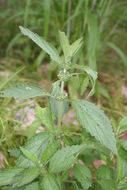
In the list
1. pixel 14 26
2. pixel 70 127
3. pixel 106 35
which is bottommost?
pixel 70 127

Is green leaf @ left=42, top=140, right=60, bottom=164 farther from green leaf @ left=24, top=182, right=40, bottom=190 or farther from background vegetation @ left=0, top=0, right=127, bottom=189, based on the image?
background vegetation @ left=0, top=0, right=127, bottom=189

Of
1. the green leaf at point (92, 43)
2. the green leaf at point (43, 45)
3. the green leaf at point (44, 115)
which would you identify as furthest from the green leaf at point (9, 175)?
the green leaf at point (92, 43)

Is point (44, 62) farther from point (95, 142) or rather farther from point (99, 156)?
point (95, 142)

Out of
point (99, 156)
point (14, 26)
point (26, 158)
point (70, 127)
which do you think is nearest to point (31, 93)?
point (26, 158)

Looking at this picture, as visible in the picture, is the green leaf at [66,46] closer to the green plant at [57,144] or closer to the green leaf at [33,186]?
the green plant at [57,144]

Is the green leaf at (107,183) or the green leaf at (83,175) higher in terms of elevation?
the green leaf at (83,175)

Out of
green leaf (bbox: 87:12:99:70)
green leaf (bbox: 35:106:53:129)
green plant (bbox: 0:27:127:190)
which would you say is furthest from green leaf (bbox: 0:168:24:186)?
green leaf (bbox: 87:12:99:70)
